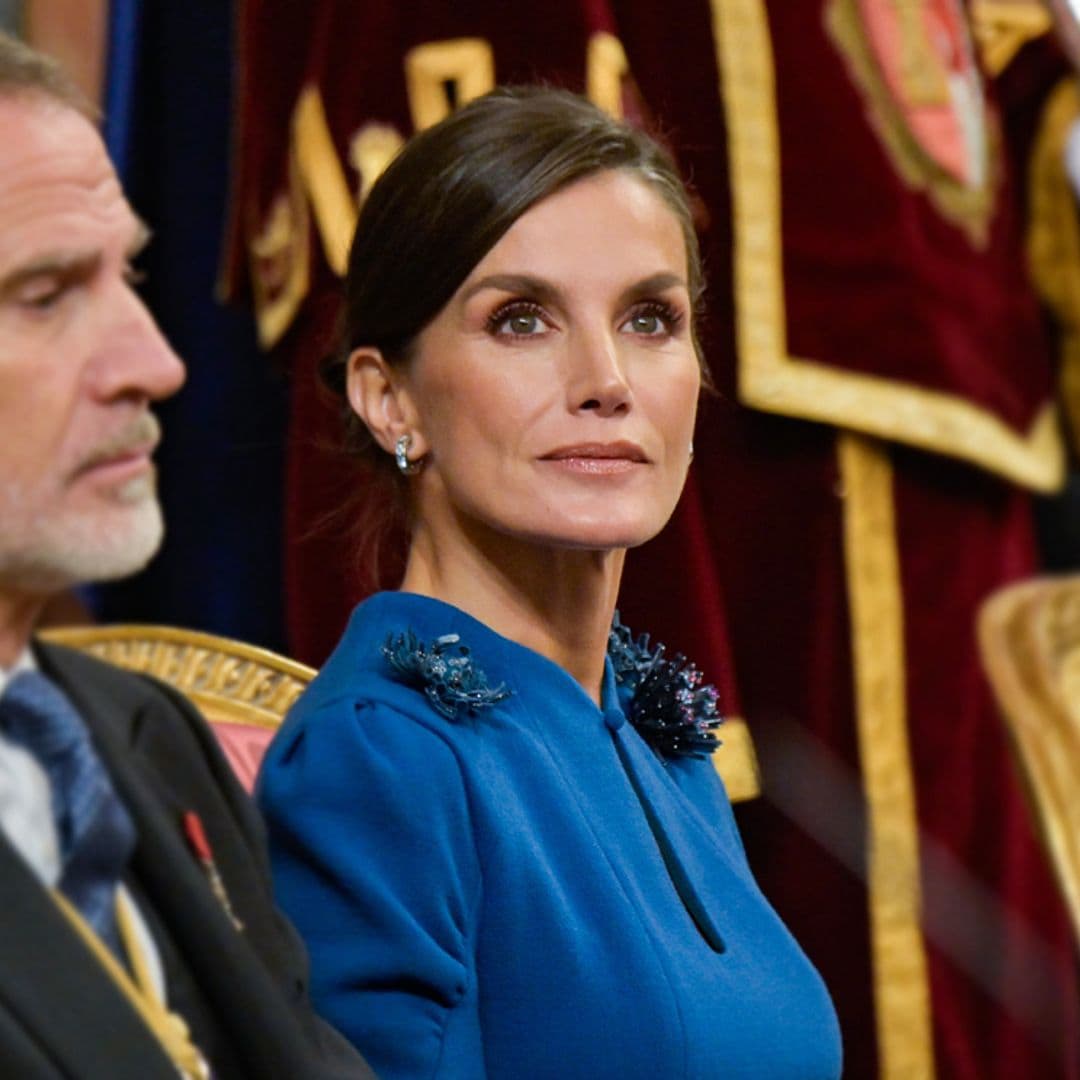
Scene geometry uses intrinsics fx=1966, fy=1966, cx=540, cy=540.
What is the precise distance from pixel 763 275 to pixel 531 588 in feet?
1.32

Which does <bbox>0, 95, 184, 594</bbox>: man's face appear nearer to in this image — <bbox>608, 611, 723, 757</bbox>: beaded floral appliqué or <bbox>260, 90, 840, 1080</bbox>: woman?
<bbox>260, 90, 840, 1080</bbox>: woman

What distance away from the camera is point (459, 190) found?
2.66 feet

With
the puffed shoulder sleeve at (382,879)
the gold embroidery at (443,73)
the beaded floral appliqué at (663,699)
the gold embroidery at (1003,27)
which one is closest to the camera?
the puffed shoulder sleeve at (382,879)

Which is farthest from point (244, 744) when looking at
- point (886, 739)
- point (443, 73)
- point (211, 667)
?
point (886, 739)

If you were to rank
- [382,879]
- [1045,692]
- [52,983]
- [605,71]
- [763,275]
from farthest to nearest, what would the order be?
[1045,692] → [763,275] → [605,71] → [382,879] → [52,983]

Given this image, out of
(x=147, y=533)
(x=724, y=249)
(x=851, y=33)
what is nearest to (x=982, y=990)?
(x=724, y=249)

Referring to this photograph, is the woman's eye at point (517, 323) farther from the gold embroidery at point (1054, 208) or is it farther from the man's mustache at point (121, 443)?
the gold embroidery at point (1054, 208)

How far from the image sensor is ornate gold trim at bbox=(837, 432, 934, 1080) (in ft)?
3.76

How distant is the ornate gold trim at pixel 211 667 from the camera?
3.08 feet

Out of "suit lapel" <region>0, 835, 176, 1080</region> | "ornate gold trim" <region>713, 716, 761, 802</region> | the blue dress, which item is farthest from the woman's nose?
"suit lapel" <region>0, 835, 176, 1080</region>

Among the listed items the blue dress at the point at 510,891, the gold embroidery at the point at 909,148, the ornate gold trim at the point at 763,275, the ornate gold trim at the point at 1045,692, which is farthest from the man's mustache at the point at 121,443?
the ornate gold trim at the point at 1045,692

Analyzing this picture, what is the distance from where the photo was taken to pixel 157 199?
3.73 feet

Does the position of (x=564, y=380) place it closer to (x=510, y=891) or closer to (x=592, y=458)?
(x=592, y=458)

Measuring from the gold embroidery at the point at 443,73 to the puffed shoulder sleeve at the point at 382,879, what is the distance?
0.36 metres
